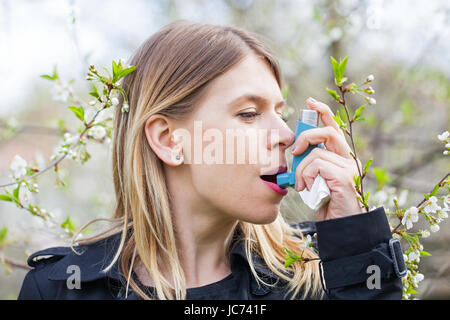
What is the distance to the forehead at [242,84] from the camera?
5.43 feet

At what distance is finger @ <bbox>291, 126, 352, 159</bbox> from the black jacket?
242 mm

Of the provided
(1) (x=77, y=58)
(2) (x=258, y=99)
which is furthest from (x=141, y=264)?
(1) (x=77, y=58)

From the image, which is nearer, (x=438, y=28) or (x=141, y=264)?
(x=141, y=264)

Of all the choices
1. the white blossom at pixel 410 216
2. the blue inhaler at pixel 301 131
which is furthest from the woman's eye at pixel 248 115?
the white blossom at pixel 410 216

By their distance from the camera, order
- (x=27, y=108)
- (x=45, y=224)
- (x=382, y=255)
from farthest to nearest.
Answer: (x=27, y=108), (x=45, y=224), (x=382, y=255)

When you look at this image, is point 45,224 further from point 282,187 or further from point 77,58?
point 282,187

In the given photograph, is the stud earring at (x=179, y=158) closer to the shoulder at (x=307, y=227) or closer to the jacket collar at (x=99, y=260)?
the jacket collar at (x=99, y=260)

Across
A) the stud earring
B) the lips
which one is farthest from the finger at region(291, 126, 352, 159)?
the stud earring

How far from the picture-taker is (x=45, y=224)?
2.11 meters

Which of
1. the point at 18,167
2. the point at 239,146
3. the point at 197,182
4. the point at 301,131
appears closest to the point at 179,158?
the point at 197,182

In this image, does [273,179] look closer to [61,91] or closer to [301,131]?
[301,131]

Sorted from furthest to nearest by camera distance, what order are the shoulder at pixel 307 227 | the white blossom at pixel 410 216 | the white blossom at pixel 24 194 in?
the shoulder at pixel 307 227 < the white blossom at pixel 24 194 < the white blossom at pixel 410 216

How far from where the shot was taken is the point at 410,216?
4.48ft

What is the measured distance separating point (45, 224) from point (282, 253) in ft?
3.80
